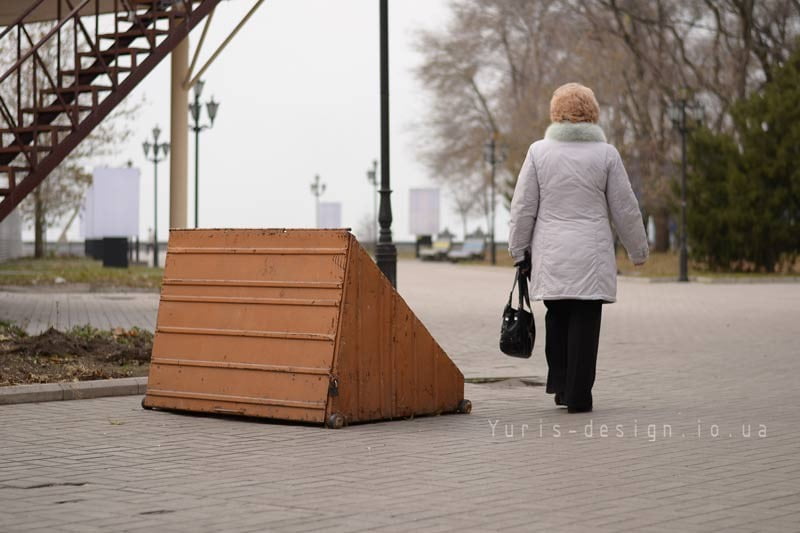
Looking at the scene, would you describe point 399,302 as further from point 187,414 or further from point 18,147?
point 18,147

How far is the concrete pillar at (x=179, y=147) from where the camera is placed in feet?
82.3

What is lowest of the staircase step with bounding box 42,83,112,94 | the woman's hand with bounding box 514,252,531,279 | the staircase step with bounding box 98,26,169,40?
the woman's hand with bounding box 514,252,531,279

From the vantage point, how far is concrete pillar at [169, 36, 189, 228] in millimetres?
25094

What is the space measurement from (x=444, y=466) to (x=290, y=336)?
201 centimetres

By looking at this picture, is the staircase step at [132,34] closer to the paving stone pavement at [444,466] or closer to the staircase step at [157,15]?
the staircase step at [157,15]

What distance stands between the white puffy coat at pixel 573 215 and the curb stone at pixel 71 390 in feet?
10.6

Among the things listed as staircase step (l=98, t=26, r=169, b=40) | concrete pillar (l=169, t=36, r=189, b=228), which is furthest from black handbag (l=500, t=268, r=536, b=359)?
concrete pillar (l=169, t=36, r=189, b=228)

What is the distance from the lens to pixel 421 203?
73.5 metres

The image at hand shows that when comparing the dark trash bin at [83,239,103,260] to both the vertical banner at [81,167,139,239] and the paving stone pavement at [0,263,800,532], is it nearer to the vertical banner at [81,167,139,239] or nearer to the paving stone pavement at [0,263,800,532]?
the vertical banner at [81,167,139,239]

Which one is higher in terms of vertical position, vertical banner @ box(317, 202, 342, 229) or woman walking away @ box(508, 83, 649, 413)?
vertical banner @ box(317, 202, 342, 229)

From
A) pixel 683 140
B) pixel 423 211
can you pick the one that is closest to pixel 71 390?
pixel 683 140

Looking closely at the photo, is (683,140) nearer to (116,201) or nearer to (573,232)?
(116,201)

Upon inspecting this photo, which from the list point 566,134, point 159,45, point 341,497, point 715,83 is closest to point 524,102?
point 715,83

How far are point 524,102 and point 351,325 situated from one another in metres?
52.3
